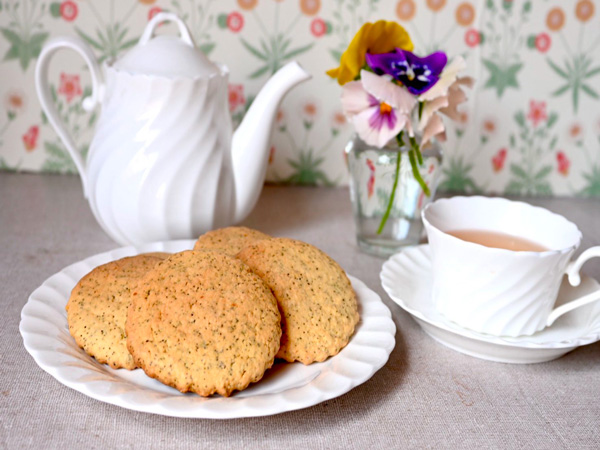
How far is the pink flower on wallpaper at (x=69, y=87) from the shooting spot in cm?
113

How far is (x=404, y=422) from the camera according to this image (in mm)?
554

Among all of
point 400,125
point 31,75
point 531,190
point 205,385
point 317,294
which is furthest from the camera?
point 531,190

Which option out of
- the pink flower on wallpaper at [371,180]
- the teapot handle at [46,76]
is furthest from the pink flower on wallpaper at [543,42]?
the teapot handle at [46,76]

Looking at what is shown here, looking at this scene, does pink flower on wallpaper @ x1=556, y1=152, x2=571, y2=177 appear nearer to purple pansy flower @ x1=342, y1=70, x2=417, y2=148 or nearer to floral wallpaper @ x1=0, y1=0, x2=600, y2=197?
floral wallpaper @ x1=0, y1=0, x2=600, y2=197

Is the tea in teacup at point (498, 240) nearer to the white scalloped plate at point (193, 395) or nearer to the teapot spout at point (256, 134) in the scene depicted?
the white scalloped plate at point (193, 395)

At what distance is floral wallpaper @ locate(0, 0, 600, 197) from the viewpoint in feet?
3.64

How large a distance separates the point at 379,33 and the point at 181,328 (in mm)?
501

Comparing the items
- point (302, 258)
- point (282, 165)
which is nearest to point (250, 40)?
point (282, 165)

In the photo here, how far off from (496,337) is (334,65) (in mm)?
682

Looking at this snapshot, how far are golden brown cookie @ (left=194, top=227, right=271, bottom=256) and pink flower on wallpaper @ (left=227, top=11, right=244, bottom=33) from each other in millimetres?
524

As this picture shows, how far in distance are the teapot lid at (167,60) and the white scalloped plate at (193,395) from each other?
0.96 ft

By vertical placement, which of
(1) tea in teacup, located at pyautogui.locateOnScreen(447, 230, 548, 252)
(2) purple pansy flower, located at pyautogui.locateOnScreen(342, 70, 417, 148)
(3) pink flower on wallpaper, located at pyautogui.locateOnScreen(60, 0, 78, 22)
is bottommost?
(1) tea in teacup, located at pyautogui.locateOnScreen(447, 230, 548, 252)

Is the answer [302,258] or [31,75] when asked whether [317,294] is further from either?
[31,75]

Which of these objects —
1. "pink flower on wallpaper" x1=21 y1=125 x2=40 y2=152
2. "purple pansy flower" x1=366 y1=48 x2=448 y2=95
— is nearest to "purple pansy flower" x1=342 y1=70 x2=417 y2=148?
"purple pansy flower" x1=366 y1=48 x2=448 y2=95
